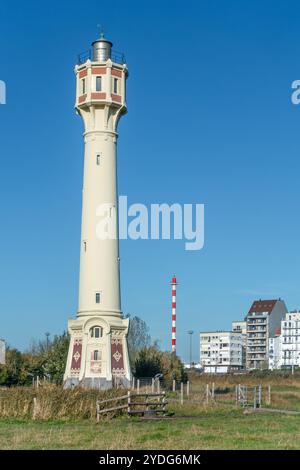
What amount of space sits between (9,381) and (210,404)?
83.4 ft

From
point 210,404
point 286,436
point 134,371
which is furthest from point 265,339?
point 286,436

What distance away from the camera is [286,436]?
77.3 ft

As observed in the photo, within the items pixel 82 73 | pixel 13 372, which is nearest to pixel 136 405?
pixel 13 372

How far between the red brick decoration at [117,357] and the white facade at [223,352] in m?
118

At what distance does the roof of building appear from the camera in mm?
169875

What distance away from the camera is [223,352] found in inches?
6747

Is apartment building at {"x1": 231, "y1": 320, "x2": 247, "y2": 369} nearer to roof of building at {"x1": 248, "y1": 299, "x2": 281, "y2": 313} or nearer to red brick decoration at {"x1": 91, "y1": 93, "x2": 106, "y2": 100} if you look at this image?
roof of building at {"x1": 248, "y1": 299, "x2": 281, "y2": 313}

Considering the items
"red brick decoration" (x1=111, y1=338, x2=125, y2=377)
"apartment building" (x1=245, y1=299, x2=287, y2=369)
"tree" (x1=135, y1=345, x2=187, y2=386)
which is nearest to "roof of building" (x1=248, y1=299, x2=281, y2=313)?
"apartment building" (x1=245, y1=299, x2=287, y2=369)

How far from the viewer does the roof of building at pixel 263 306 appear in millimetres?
169875

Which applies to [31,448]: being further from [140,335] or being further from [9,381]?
[140,335]

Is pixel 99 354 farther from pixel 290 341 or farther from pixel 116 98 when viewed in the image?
pixel 290 341

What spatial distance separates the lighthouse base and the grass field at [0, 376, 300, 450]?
1606 centimetres

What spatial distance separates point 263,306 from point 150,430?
148m
